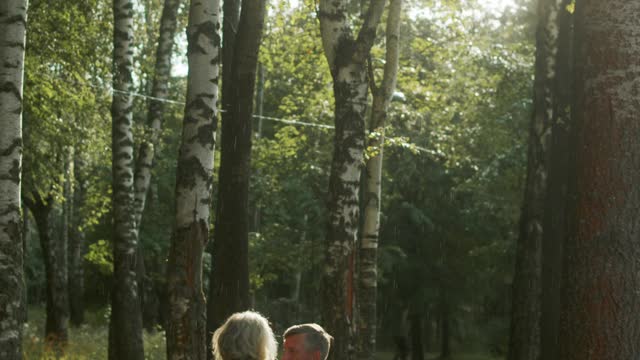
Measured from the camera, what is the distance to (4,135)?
36.2ft

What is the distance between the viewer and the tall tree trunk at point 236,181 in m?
14.6

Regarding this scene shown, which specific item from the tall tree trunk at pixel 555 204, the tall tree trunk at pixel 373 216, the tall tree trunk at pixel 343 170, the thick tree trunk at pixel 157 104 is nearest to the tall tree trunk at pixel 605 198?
the tall tree trunk at pixel 343 170

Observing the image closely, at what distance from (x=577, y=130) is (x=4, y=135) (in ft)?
20.4

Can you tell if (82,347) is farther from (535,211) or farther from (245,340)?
(245,340)

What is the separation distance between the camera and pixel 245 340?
5629 mm

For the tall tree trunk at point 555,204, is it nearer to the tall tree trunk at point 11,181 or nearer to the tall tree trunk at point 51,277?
the tall tree trunk at point 11,181

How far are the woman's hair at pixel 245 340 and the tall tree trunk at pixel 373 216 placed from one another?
13541 millimetres

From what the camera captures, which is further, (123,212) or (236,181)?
(123,212)

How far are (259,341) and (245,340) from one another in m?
0.09

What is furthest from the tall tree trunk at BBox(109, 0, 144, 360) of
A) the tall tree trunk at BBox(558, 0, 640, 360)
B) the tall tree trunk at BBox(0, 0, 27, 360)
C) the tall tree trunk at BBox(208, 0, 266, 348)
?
the tall tree trunk at BBox(558, 0, 640, 360)

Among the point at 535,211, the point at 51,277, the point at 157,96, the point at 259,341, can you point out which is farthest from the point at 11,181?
the point at 51,277

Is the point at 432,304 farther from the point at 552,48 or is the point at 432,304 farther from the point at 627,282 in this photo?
the point at 627,282

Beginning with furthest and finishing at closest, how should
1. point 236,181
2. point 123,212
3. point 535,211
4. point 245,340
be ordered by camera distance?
point 123,212 → point 535,211 → point 236,181 → point 245,340

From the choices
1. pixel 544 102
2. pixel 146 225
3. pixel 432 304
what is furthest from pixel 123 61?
pixel 432 304
